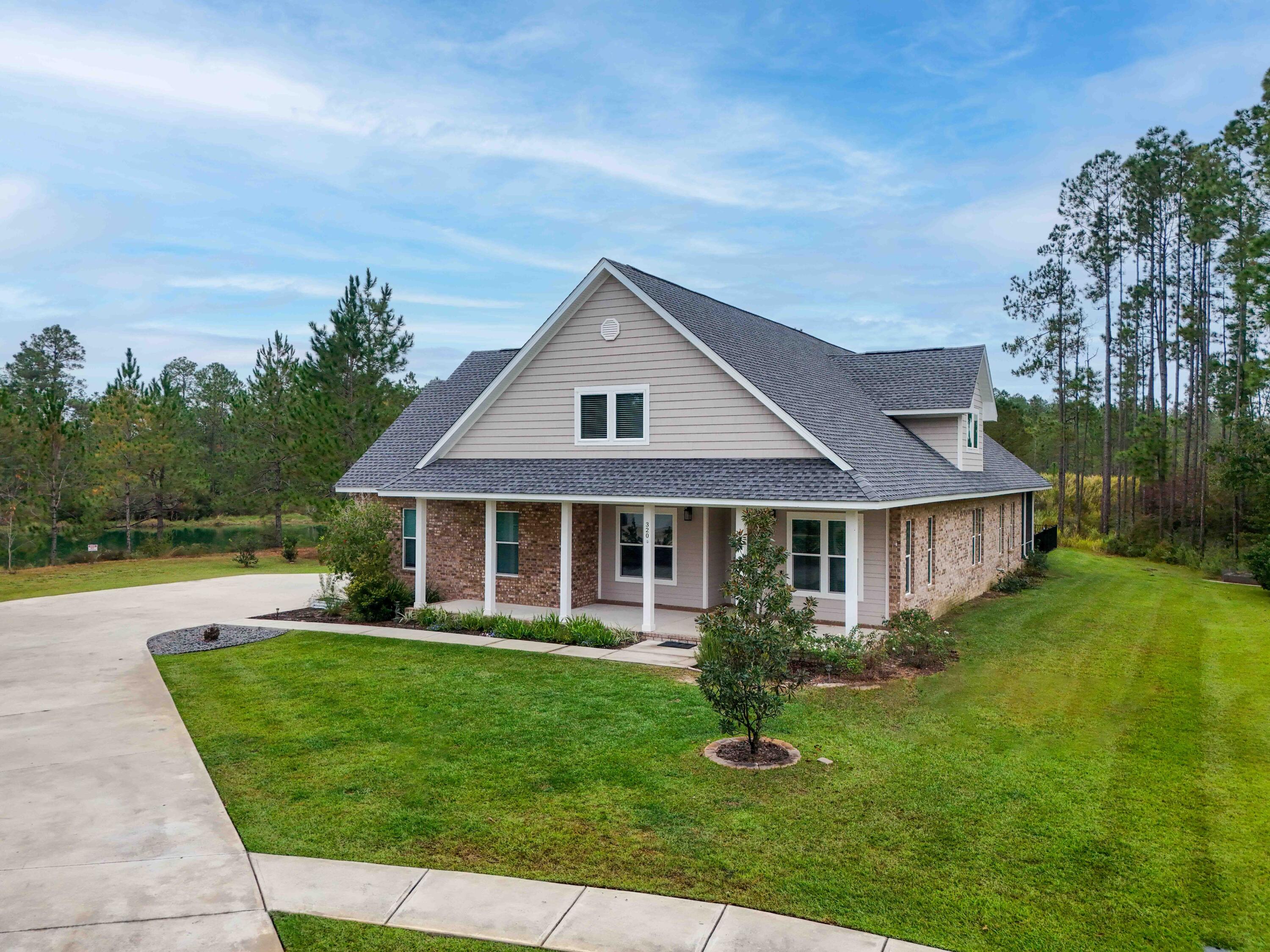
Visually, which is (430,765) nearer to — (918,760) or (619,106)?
(918,760)

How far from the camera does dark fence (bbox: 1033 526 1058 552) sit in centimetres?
2769

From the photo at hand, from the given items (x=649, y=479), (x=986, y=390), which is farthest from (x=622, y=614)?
(x=986, y=390)

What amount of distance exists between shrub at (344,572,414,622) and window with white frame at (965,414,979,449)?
13.3 meters

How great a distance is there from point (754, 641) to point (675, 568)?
8652 millimetres

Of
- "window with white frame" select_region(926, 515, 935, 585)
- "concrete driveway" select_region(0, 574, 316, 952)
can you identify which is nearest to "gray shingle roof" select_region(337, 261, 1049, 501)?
"window with white frame" select_region(926, 515, 935, 585)

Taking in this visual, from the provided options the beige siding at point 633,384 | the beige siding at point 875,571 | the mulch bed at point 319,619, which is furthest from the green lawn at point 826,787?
the beige siding at point 633,384

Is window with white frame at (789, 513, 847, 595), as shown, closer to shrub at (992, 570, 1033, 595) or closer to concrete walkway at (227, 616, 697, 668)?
concrete walkway at (227, 616, 697, 668)

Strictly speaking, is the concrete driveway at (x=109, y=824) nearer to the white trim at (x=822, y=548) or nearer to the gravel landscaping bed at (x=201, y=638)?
the gravel landscaping bed at (x=201, y=638)

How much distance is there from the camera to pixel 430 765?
8000 mm

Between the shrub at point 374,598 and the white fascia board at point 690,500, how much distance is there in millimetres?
1802

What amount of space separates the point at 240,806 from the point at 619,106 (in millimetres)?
18432

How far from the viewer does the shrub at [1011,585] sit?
20.7 m

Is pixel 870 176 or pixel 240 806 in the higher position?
pixel 870 176

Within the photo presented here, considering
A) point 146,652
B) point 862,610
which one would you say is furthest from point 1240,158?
point 146,652
